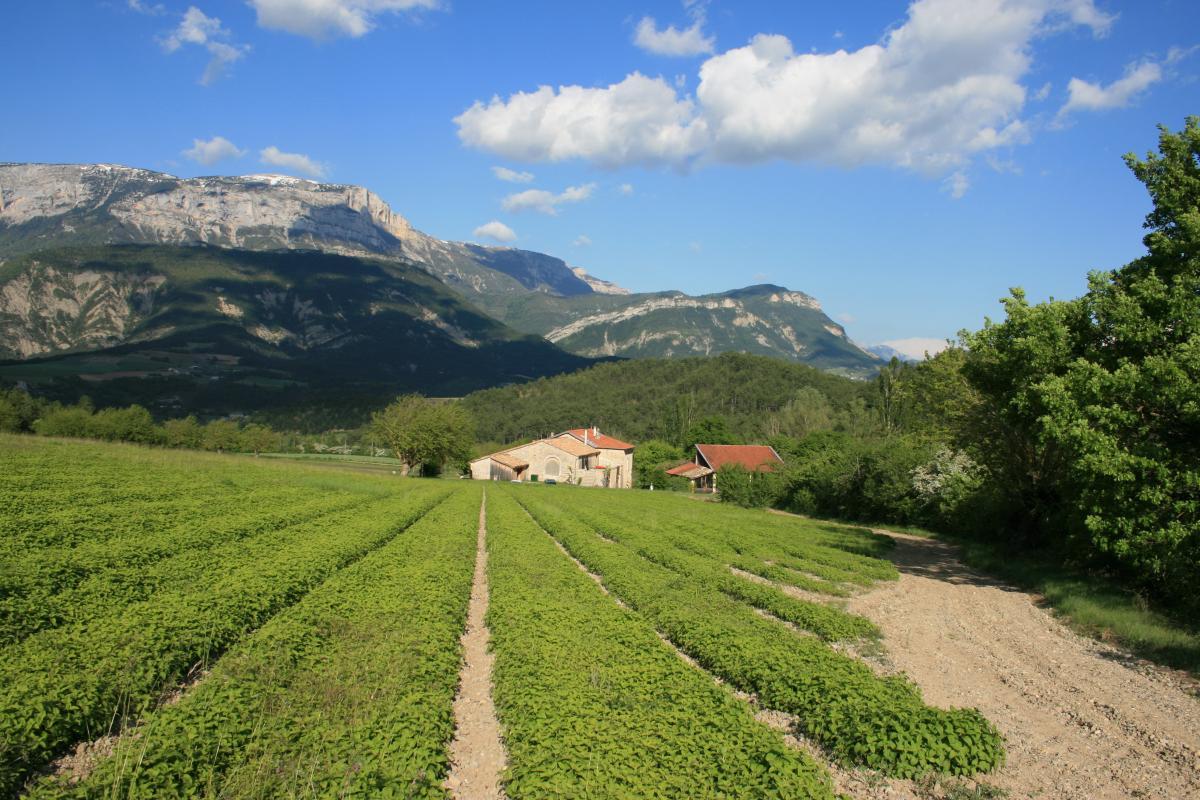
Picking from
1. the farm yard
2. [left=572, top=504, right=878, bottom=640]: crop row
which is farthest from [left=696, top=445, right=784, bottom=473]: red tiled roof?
the farm yard

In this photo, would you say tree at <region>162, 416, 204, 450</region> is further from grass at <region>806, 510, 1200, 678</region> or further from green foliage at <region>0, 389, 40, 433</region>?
grass at <region>806, 510, 1200, 678</region>

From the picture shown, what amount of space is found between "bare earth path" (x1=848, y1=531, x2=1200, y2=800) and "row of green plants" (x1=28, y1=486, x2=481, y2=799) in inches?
240

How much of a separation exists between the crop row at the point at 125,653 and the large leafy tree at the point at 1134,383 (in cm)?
2087

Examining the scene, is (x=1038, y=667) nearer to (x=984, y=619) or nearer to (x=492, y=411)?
(x=984, y=619)

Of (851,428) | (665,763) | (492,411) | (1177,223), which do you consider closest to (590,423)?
(492,411)

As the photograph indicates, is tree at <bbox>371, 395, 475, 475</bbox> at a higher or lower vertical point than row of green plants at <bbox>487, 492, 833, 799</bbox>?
higher

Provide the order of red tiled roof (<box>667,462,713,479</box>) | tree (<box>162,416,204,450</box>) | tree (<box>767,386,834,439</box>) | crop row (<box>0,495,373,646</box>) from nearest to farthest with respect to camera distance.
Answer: crop row (<box>0,495,373,646</box>) → tree (<box>162,416,204,450</box>) → red tiled roof (<box>667,462,713,479</box>) → tree (<box>767,386,834,439</box>)

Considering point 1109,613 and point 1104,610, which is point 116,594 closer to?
point 1109,613

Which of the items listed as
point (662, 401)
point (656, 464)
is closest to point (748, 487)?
point (656, 464)

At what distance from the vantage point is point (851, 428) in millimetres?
102688

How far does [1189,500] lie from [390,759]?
20.4m

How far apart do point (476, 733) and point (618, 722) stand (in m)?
2.17

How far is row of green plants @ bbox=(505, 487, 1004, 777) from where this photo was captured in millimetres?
9051

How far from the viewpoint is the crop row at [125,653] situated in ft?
25.8
